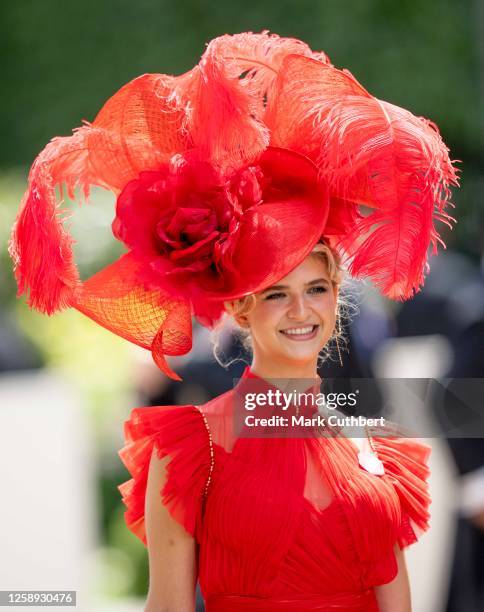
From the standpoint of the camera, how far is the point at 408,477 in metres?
2.14

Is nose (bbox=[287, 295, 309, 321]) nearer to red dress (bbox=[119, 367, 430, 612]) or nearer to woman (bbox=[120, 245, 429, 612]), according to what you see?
woman (bbox=[120, 245, 429, 612])

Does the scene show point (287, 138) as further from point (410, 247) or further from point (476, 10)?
point (476, 10)

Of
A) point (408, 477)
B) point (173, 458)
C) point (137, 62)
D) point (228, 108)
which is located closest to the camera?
point (228, 108)

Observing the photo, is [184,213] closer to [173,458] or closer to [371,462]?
[173,458]

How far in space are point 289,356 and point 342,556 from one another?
41 cm

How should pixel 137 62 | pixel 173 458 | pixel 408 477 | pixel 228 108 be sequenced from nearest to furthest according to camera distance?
pixel 228 108, pixel 173 458, pixel 408 477, pixel 137 62

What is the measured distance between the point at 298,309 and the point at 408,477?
44 cm

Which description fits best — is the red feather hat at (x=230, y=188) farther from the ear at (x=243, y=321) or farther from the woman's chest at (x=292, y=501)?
the woman's chest at (x=292, y=501)

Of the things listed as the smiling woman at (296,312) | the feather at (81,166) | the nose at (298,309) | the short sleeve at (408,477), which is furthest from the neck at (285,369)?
the feather at (81,166)

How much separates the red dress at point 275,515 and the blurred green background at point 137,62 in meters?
3.37

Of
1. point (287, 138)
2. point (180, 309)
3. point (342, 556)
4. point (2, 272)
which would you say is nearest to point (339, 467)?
point (342, 556)

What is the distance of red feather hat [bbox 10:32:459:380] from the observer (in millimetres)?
1926

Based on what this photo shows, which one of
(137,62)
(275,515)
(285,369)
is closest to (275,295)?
(285,369)

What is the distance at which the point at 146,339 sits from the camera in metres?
2.02
